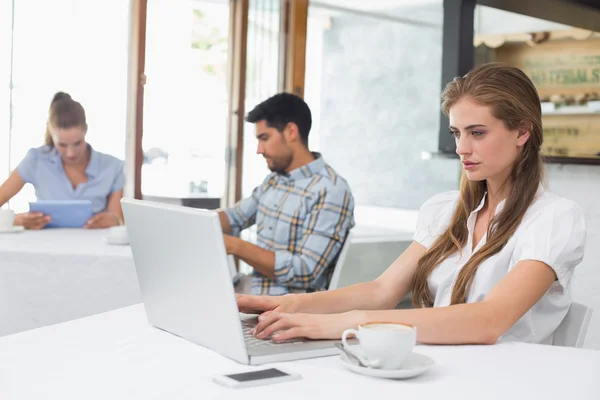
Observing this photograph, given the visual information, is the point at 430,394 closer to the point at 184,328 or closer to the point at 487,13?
the point at 184,328

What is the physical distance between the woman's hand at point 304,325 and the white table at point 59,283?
1407mm

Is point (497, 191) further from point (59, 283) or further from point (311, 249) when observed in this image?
point (59, 283)

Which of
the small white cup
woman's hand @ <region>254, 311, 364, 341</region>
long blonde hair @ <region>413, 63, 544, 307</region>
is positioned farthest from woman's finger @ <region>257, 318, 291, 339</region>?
the small white cup

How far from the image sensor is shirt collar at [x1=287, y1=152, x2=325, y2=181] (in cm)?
301

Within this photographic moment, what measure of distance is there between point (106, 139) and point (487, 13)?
7.35 ft

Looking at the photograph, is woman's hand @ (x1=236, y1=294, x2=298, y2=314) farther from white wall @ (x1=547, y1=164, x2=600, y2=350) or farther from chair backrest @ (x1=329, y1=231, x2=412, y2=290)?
chair backrest @ (x1=329, y1=231, x2=412, y2=290)

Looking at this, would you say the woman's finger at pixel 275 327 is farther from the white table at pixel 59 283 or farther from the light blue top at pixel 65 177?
the light blue top at pixel 65 177

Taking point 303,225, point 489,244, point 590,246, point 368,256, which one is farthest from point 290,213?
point 368,256

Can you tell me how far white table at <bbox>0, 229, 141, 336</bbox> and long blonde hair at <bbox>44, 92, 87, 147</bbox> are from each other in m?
1.30

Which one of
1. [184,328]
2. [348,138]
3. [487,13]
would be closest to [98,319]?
[184,328]

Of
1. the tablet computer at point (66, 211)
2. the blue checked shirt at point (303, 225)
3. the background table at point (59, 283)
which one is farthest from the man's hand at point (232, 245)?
the tablet computer at point (66, 211)

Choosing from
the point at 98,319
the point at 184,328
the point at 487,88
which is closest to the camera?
the point at 184,328

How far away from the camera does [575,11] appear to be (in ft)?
13.2

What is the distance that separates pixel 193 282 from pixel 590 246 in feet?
8.39
